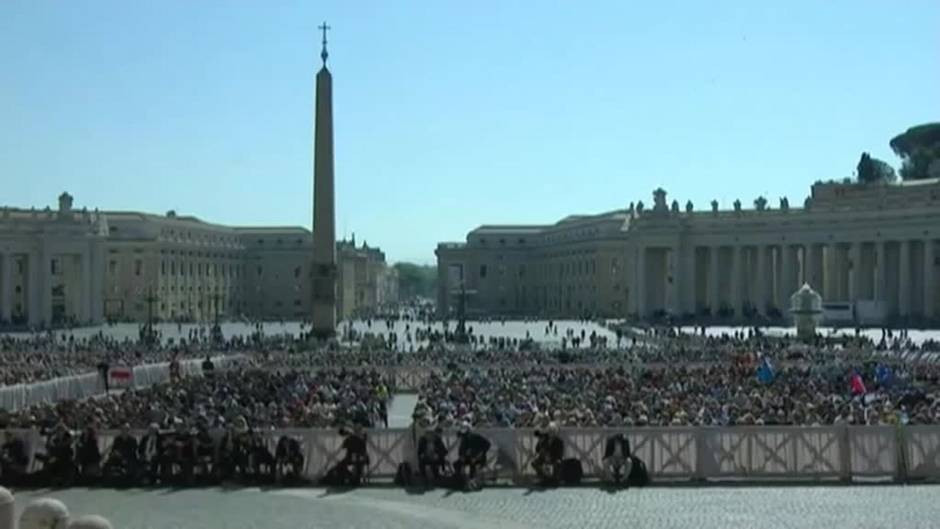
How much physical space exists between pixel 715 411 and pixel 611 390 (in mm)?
5910

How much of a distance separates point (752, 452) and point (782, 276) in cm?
8259

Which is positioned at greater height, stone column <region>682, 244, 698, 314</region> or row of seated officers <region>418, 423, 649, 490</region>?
stone column <region>682, 244, 698, 314</region>

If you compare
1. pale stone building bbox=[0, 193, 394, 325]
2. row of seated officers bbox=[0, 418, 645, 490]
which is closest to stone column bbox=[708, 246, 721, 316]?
pale stone building bbox=[0, 193, 394, 325]

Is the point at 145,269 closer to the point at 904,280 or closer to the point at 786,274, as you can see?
the point at 786,274

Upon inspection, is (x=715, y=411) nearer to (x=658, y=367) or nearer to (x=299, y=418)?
(x=299, y=418)

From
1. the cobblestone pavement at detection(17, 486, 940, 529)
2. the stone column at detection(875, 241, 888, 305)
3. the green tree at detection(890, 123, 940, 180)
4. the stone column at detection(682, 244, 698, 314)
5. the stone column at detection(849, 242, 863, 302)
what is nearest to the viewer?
the cobblestone pavement at detection(17, 486, 940, 529)

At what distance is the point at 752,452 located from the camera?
22.1 m

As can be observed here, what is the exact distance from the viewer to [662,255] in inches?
4562

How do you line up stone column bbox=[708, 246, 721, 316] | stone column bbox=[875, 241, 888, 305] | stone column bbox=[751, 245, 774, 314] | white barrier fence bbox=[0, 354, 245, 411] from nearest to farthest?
1. white barrier fence bbox=[0, 354, 245, 411]
2. stone column bbox=[875, 241, 888, 305]
3. stone column bbox=[751, 245, 774, 314]
4. stone column bbox=[708, 246, 721, 316]

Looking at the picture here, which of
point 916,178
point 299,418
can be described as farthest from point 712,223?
point 299,418

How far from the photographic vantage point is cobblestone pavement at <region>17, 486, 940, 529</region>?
706 inches

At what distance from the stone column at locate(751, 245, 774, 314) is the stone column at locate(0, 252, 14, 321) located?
58.3m

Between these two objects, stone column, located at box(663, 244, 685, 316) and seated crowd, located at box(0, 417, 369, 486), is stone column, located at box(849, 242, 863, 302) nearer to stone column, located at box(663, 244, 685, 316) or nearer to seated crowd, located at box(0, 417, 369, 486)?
stone column, located at box(663, 244, 685, 316)

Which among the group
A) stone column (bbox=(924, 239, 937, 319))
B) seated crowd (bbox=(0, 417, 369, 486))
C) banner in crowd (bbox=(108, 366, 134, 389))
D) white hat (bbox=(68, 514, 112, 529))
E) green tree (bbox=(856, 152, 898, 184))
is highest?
green tree (bbox=(856, 152, 898, 184))
